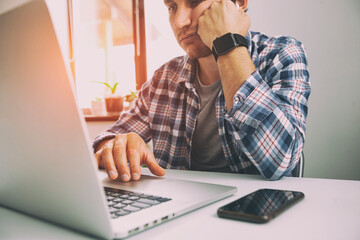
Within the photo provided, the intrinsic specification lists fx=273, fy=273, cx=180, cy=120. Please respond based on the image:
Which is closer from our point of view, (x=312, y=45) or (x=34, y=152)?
(x=34, y=152)

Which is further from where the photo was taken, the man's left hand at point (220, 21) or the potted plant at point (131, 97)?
the potted plant at point (131, 97)

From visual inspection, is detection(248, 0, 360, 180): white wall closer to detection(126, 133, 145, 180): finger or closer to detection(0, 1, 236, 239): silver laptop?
detection(126, 133, 145, 180): finger

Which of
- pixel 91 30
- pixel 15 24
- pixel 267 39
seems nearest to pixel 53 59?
pixel 15 24

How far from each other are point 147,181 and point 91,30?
8.60ft

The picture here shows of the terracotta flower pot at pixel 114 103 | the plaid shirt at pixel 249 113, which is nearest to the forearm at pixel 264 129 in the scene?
the plaid shirt at pixel 249 113

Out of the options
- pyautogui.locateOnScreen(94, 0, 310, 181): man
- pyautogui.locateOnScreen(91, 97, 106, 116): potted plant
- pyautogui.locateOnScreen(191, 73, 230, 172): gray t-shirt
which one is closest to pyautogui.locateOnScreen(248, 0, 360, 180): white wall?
pyautogui.locateOnScreen(94, 0, 310, 181): man

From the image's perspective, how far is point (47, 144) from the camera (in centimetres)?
31

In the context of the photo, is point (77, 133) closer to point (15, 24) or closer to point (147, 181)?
point (15, 24)

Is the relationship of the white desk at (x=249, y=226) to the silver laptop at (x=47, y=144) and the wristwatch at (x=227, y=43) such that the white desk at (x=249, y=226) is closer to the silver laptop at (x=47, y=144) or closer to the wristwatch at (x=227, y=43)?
the silver laptop at (x=47, y=144)

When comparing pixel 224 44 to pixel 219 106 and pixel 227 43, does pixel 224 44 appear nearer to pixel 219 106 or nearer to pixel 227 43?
pixel 227 43

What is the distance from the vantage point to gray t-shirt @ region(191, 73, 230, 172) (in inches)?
42.4

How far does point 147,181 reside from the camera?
61cm

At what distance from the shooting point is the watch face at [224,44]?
2.71 feet

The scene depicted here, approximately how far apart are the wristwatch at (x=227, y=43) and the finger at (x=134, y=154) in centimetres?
36
